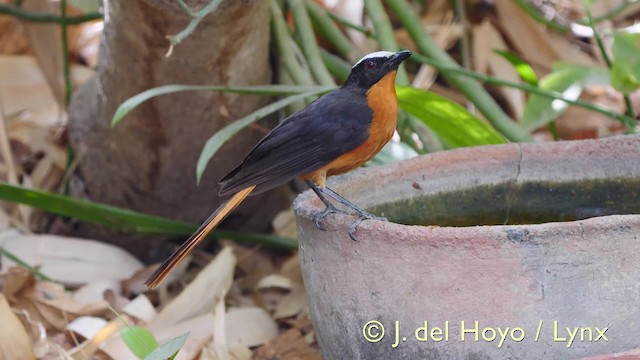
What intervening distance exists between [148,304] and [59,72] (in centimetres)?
129

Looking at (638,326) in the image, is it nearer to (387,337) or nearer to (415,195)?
(387,337)

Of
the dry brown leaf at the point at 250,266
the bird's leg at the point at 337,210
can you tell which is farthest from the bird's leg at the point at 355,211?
the dry brown leaf at the point at 250,266

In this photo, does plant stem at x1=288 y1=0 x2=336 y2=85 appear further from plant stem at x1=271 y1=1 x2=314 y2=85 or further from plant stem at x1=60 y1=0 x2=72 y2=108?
plant stem at x1=60 y1=0 x2=72 y2=108

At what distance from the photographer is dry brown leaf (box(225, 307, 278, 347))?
2648 mm

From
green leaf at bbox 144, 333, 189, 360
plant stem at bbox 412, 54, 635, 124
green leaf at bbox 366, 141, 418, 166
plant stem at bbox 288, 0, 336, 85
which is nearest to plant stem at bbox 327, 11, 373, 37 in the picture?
plant stem at bbox 288, 0, 336, 85

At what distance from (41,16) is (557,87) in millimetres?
1653

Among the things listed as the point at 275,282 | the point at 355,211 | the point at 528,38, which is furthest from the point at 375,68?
the point at 528,38

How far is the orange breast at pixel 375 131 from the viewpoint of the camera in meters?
2.07

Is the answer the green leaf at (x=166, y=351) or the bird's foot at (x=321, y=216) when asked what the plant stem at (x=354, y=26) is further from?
the green leaf at (x=166, y=351)

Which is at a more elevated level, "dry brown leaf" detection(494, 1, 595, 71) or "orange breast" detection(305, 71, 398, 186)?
"orange breast" detection(305, 71, 398, 186)

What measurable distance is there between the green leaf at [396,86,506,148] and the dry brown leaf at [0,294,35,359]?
1.04 meters

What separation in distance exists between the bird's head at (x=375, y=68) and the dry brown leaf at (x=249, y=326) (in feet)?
2.61

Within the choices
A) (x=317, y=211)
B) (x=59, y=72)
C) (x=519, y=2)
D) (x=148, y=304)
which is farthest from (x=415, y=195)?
(x=59, y=72)

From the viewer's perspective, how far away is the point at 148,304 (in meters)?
2.75
